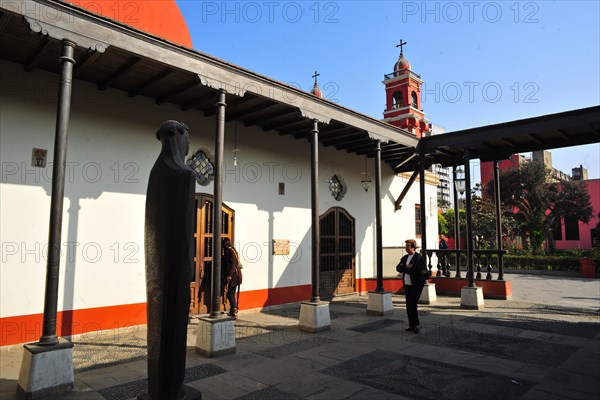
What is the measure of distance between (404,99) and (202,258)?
1862cm

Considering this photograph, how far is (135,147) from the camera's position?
313 inches

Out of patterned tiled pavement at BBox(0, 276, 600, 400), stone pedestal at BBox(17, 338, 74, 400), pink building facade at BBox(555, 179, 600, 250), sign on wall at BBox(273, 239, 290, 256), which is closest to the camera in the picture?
stone pedestal at BBox(17, 338, 74, 400)

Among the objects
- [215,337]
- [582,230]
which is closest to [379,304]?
[215,337]

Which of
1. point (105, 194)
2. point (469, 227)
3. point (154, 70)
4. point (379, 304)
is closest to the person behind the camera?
point (154, 70)

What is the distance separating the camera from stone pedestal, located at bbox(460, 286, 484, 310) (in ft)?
33.2

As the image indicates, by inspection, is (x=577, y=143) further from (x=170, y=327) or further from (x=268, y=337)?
(x=170, y=327)

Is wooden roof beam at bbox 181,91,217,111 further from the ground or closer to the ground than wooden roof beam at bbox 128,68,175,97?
further from the ground

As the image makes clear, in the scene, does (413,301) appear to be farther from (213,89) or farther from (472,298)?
(213,89)

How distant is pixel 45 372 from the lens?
448 cm

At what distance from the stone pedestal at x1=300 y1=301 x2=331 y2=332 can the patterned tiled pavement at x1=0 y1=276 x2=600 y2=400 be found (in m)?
0.15

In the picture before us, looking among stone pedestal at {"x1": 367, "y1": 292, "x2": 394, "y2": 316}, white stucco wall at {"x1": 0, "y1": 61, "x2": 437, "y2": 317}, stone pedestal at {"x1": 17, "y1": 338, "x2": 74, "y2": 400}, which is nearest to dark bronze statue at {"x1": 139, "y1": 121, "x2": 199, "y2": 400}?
stone pedestal at {"x1": 17, "y1": 338, "x2": 74, "y2": 400}

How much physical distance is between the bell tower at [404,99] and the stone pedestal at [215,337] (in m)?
19.0

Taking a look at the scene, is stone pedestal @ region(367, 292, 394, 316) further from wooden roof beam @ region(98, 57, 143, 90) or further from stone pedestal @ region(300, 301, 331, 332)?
wooden roof beam @ region(98, 57, 143, 90)

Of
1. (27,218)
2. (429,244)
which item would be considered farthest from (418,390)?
(429,244)
